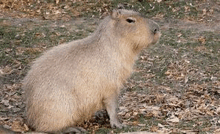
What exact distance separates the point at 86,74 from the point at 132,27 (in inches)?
26.2

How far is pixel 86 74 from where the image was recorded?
13.5 ft

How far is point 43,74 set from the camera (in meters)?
4.08

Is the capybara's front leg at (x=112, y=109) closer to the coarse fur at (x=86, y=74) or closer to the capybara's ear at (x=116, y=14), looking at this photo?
the coarse fur at (x=86, y=74)

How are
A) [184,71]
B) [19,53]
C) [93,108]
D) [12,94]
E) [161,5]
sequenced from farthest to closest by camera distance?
[161,5] → [19,53] → [184,71] → [12,94] → [93,108]

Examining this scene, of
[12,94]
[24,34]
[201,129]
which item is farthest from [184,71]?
[24,34]

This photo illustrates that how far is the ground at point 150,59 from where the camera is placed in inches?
180

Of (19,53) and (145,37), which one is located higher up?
(145,37)

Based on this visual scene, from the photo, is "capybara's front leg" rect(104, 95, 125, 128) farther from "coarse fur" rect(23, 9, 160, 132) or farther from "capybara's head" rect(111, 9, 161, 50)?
"capybara's head" rect(111, 9, 161, 50)

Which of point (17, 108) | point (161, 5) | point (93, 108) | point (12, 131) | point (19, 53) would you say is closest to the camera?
point (12, 131)

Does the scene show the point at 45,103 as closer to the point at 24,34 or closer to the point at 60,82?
the point at 60,82

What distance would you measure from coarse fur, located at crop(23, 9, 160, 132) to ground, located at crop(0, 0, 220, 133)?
28 cm

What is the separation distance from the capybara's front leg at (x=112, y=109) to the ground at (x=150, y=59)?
0.09m

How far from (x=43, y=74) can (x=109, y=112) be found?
2.48 ft

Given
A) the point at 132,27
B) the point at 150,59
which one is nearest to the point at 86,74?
the point at 132,27
